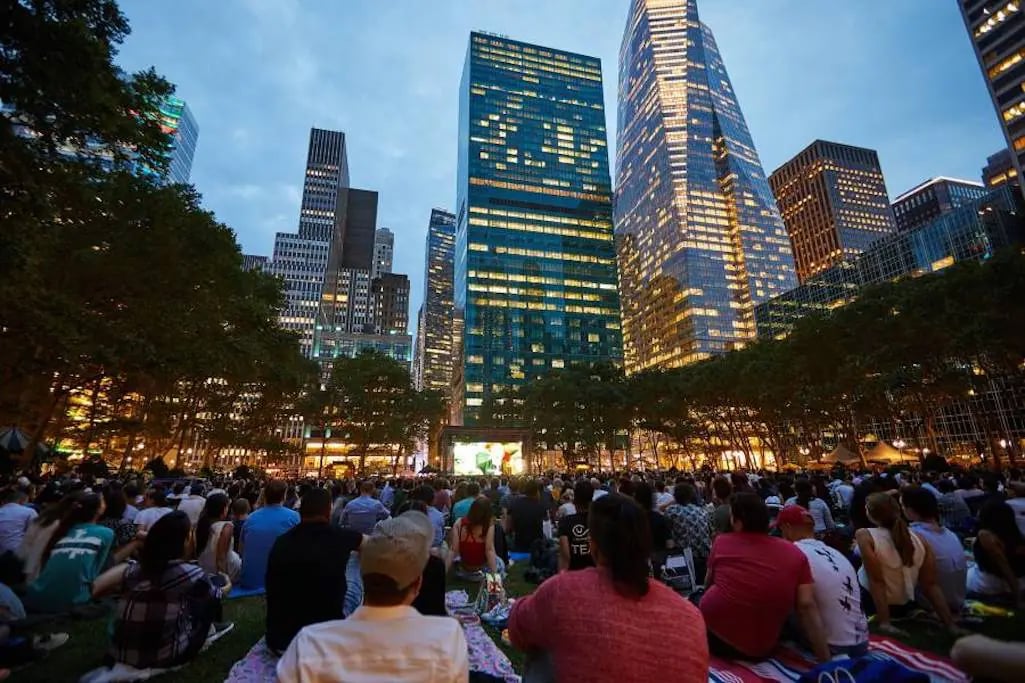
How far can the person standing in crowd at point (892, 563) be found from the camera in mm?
5035

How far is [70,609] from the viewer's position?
584cm

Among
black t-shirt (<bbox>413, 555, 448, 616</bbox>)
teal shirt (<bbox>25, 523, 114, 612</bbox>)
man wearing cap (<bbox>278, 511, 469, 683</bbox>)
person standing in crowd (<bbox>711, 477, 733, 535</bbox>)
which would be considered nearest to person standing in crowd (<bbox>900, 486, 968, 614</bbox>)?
person standing in crowd (<bbox>711, 477, 733, 535</bbox>)

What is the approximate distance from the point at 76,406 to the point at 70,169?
20.5 m

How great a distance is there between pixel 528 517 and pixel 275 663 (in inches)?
226

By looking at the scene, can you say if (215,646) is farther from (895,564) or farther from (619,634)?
(895,564)

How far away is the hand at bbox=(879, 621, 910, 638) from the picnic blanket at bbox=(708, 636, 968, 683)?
1.36 ft

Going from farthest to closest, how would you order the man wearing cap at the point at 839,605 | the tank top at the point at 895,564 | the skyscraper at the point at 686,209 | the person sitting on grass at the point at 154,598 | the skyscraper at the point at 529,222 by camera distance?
1. the skyscraper at the point at 686,209
2. the skyscraper at the point at 529,222
3. the tank top at the point at 895,564
4. the person sitting on grass at the point at 154,598
5. the man wearing cap at the point at 839,605

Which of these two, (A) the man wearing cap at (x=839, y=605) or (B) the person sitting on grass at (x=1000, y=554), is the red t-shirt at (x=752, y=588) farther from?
(B) the person sitting on grass at (x=1000, y=554)

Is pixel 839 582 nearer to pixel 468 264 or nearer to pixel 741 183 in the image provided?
pixel 468 264

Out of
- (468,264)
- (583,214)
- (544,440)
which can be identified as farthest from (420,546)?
(583,214)

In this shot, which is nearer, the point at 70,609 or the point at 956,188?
the point at 70,609

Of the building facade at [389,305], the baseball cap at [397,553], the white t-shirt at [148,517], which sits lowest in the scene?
the white t-shirt at [148,517]

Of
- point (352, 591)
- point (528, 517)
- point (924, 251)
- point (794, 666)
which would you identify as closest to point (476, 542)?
point (528, 517)

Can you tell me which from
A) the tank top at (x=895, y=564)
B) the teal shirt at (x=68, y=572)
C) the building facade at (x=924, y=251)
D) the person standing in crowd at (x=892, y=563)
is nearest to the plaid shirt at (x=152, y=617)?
the teal shirt at (x=68, y=572)
